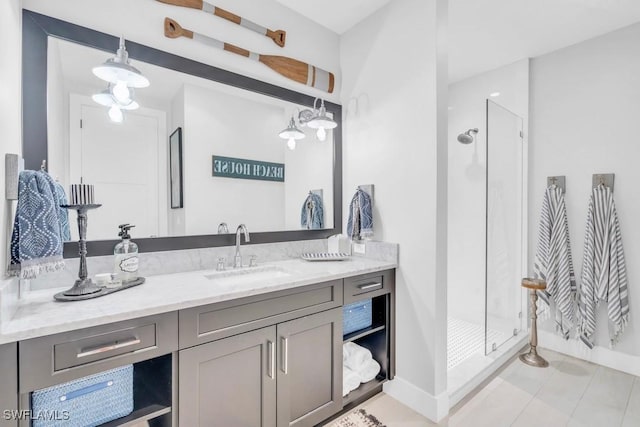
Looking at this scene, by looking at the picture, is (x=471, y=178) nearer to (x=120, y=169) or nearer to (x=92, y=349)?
(x=120, y=169)

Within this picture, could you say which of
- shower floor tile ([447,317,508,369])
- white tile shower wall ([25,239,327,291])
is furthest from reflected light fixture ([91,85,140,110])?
shower floor tile ([447,317,508,369])

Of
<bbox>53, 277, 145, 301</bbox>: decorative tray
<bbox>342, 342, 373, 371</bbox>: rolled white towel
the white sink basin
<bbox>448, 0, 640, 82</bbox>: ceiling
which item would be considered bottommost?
<bbox>342, 342, 373, 371</bbox>: rolled white towel

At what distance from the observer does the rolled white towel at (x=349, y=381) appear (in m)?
1.89

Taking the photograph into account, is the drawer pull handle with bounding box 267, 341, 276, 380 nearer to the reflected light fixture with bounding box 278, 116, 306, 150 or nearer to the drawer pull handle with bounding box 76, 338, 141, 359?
the drawer pull handle with bounding box 76, 338, 141, 359

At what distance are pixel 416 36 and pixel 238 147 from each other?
1381mm

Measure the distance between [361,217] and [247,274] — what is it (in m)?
0.89

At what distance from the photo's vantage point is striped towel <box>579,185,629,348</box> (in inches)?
91.7

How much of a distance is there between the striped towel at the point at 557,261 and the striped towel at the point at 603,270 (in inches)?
3.9

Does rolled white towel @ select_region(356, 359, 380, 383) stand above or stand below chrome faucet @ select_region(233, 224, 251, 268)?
below

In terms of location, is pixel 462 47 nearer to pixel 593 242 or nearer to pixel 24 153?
pixel 593 242

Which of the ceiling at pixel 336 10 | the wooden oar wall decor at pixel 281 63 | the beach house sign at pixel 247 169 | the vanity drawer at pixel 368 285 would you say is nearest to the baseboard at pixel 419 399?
the vanity drawer at pixel 368 285

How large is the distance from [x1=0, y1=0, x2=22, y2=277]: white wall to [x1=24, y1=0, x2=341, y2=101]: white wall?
0.79ft

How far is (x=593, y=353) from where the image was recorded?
251 centimetres

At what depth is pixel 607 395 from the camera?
2.06m
